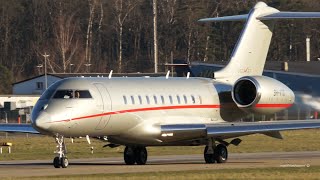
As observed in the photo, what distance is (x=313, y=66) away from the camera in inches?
2995

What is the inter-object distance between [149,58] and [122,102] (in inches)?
3037

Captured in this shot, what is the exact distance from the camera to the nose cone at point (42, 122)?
119 ft

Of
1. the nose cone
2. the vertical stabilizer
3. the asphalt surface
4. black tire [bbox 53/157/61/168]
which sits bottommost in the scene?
the asphalt surface

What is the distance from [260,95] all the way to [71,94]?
23.9 feet

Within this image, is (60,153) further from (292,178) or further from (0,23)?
(0,23)

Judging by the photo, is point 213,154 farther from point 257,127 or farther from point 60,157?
point 60,157

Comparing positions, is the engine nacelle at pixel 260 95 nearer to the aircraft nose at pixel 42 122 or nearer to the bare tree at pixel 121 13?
the aircraft nose at pixel 42 122

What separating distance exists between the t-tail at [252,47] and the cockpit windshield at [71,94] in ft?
22.6

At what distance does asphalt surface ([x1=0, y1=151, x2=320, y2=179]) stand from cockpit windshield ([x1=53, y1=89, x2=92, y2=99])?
2.32 metres

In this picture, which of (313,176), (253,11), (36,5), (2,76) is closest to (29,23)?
(36,5)

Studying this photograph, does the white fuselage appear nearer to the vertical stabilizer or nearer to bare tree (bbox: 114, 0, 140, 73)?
the vertical stabilizer

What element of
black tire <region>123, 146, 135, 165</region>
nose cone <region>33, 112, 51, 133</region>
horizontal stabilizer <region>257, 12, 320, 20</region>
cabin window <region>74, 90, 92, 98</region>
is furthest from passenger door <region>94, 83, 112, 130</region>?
horizontal stabilizer <region>257, 12, 320, 20</region>

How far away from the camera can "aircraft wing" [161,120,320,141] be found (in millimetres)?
39500

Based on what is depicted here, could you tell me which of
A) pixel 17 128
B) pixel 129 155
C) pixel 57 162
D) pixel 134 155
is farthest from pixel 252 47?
pixel 57 162
